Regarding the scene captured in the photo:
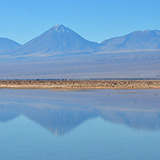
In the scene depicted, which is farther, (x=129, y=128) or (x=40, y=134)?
(x=129, y=128)

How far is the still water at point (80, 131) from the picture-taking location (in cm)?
1133

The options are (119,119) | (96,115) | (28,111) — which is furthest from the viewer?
(28,111)

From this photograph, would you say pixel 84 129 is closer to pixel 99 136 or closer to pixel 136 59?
pixel 99 136

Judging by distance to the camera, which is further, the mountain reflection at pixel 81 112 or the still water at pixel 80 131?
the mountain reflection at pixel 81 112

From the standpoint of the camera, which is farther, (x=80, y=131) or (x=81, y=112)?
(x=81, y=112)

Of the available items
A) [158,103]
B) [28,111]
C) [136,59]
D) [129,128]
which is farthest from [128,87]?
[136,59]

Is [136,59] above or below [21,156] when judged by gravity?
above

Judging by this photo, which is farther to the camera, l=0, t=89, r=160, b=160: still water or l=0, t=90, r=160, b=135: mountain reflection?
l=0, t=90, r=160, b=135: mountain reflection

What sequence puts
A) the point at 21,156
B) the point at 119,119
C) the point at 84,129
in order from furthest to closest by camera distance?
1. the point at 119,119
2. the point at 84,129
3. the point at 21,156

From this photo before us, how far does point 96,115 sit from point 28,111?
3.67m

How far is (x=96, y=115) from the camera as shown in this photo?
1855cm

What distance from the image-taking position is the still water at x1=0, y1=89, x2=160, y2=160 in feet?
37.2

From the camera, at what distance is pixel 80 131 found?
47.9 ft

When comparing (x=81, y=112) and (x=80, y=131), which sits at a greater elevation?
(x=81, y=112)
